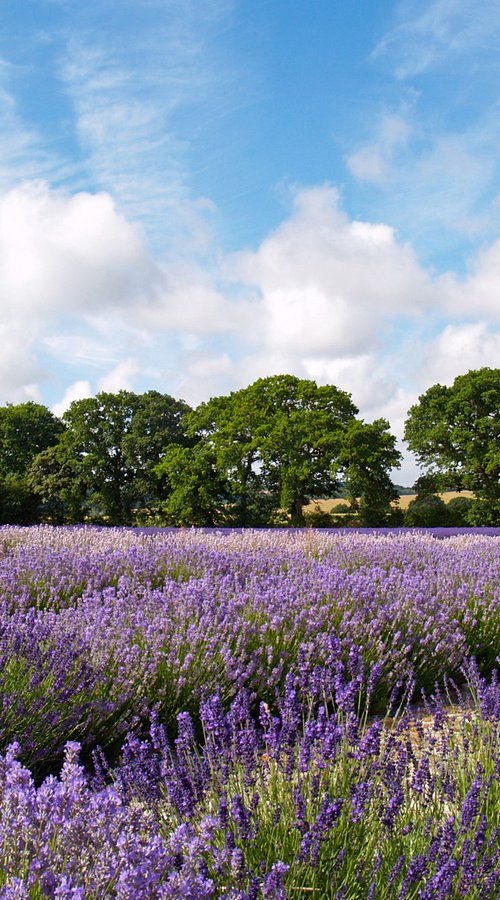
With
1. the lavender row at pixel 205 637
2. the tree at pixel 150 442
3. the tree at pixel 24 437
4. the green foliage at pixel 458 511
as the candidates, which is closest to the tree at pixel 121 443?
the tree at pixel 150 442

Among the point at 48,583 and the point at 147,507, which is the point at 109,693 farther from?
the point at 147,507

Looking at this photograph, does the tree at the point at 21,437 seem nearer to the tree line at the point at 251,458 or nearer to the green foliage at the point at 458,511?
the tree line at the point at 251,458

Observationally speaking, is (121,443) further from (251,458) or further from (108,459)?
(251,458)

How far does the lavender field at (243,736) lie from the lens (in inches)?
62.2

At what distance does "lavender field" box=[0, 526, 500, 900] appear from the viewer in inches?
62.2

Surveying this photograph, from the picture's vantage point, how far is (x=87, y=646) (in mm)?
3506

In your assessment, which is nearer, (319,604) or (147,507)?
(319,604)

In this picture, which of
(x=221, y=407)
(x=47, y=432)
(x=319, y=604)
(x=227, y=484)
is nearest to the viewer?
(x=319, y=604)


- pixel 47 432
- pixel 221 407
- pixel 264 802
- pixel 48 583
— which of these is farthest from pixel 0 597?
pixel 47 432

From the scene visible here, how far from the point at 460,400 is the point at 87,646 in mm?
23484

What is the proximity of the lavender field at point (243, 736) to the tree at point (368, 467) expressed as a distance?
15.6 metres

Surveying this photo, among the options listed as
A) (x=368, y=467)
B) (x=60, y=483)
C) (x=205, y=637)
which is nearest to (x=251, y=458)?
(x=368, y=467)

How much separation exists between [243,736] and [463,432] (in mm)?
23866

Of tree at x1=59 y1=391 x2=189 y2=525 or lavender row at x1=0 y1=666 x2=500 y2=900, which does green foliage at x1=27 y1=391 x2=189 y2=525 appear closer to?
tree at x1=59 y1=391 x2=189 y2=525
